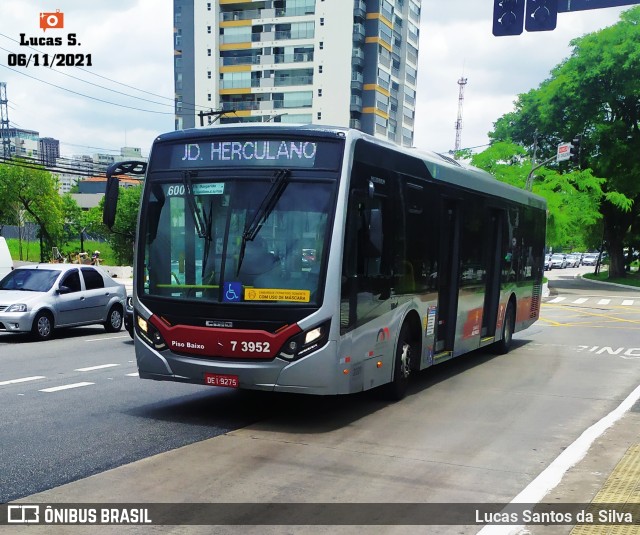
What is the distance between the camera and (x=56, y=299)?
16.4 metres

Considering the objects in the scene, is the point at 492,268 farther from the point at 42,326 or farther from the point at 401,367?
the point at 42,326

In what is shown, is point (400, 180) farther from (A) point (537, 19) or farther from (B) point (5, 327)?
(B) point (5, 327)

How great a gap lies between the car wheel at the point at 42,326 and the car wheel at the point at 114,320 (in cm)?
187

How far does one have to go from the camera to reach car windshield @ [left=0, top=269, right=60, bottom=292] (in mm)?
16672

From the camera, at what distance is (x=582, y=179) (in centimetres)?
4606

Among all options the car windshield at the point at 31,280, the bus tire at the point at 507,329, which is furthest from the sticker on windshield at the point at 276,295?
the car windshield at the point at 31,280

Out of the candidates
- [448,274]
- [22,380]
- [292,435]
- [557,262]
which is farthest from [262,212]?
[557,262]

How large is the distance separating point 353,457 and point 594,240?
68.1m

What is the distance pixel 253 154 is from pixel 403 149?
7.64 ft

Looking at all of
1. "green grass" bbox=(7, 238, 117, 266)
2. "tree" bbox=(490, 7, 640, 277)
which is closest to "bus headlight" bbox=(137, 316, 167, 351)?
"tree" bbox=(490, 7, 640, 277)

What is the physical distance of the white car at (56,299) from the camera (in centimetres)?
1564

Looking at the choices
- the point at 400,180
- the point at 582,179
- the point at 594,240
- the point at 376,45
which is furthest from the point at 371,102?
the point at 400,180

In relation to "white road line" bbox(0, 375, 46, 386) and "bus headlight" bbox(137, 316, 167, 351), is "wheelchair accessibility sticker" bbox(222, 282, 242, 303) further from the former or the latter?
"white road line" bbox(0, 375, 46, 386)

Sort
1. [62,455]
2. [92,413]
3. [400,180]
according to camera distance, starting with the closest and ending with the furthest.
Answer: [62,455] → [92,413] → [400,180]
